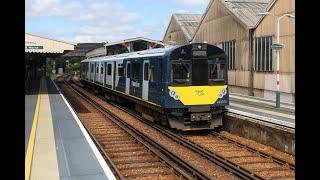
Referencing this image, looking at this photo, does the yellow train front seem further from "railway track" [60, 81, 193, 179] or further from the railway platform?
the railway platform

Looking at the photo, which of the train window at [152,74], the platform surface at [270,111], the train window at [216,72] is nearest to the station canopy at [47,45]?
the platform surface at [270,111]

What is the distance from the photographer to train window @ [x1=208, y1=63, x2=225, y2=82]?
1495cm

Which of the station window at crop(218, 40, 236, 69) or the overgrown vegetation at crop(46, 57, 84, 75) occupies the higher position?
the overgrown vegetation at crop(46, 57, 84, 75)

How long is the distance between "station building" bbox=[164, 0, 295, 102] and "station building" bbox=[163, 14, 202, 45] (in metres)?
8.04

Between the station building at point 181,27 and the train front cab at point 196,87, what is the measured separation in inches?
1143

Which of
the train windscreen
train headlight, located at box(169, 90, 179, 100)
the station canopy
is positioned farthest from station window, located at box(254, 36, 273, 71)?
the station canopy

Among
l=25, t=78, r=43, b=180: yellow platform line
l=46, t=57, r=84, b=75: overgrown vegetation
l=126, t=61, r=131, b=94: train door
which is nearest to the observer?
l=25, t=78, r=43, b=180: yellow platform line

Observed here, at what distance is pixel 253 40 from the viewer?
93.9 feet

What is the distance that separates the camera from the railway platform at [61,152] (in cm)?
862

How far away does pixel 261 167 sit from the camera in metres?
10.3

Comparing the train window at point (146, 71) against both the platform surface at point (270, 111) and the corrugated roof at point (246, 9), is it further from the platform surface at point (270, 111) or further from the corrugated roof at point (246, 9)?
the corrugated roof at point (246, 9)
